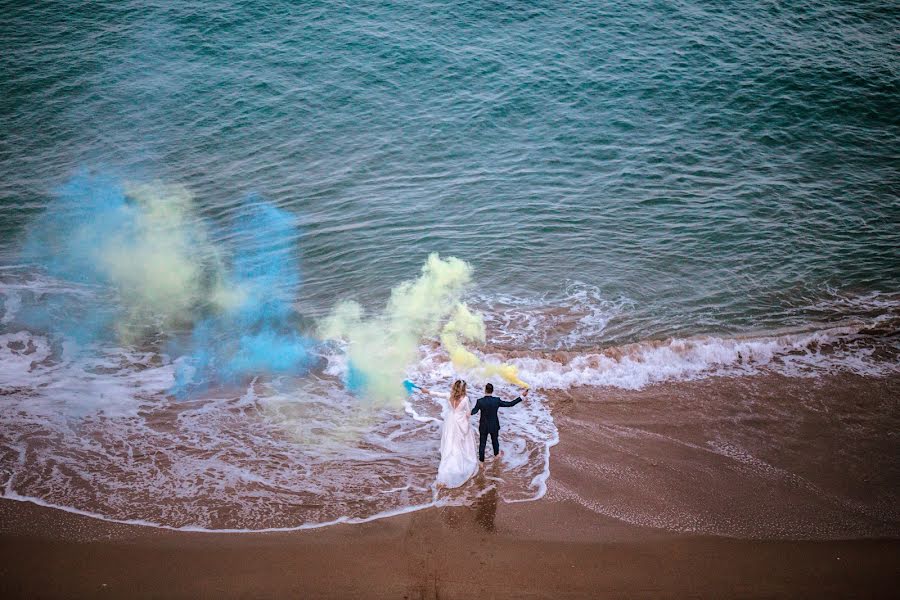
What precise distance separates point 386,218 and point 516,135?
5.35 meters

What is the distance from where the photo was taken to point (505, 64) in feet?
68.2

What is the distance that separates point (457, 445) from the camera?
7.96 meters

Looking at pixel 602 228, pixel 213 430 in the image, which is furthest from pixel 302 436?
pixel 602 228

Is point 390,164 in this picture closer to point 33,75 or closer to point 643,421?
point 643,421

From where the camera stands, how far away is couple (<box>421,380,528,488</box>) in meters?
7.88

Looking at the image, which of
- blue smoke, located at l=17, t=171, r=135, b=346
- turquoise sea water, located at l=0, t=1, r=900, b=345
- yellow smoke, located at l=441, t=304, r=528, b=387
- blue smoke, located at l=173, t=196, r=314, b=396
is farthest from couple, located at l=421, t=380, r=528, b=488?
blue smoke, located at l=17, t=171, r=135, b=346

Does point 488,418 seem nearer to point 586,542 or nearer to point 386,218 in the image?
point 586,542

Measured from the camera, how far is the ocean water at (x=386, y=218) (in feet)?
28.7

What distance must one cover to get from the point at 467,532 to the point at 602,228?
367 inches

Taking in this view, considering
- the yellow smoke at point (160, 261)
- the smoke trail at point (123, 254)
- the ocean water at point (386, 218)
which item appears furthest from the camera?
the yellow smoke at point (160, 261)

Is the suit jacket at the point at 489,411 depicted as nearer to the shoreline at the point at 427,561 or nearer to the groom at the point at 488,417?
the groom at the point at 488,417

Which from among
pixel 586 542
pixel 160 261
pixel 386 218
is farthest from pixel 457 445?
pixel 160 261

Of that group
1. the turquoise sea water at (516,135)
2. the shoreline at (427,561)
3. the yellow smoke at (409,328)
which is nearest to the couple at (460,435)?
the shoreline at (427,561)

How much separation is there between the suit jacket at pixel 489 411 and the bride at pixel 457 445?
0.22 meters
